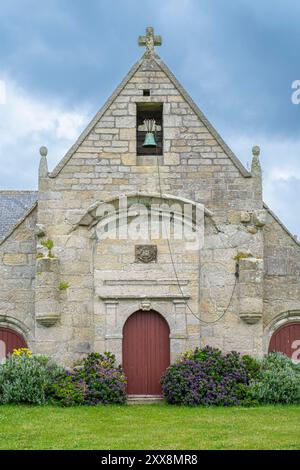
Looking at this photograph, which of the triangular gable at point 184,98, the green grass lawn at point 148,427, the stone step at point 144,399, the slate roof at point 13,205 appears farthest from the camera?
the slate roof at point 13,205

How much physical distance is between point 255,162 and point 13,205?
928 centimetres

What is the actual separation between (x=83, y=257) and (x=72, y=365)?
2.26 m

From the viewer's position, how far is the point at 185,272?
17109 mm

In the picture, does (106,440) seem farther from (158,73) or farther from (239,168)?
(158,73)

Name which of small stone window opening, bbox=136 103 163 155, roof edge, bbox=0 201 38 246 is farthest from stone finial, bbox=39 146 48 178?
small stone window opening, bbox=136 103 163 155

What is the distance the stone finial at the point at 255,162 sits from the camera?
57.4 feet

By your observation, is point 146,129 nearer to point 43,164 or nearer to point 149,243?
point 43,164

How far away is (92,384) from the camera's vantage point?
1593 cm

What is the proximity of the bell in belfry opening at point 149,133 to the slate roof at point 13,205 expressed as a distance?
6761 millimetres

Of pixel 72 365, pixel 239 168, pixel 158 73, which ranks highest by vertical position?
pixel 158 73

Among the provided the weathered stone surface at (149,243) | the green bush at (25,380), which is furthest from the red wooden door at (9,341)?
the green bush at (25,380)

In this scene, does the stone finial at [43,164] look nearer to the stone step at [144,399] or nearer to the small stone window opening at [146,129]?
the small stone window opening at [146,129]
